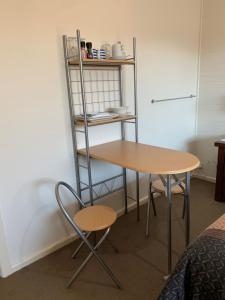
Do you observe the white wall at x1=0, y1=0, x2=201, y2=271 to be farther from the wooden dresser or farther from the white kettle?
the wooden dresser

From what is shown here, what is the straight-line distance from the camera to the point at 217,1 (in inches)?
121

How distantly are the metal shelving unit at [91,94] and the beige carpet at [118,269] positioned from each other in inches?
19.0

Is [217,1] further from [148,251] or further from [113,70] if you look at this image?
[148,251]

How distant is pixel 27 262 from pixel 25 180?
27.5 inches

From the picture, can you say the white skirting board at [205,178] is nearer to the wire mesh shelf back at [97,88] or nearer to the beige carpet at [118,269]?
the beige carpet at [118,269]

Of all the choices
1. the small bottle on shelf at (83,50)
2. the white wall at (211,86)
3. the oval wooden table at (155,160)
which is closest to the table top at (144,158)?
the oval wooden table at (155,160)

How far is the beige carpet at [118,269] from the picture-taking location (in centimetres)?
179

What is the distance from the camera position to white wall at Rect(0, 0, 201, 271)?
5.95 ft

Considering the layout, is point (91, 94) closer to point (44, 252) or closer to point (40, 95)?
point (40, 95)

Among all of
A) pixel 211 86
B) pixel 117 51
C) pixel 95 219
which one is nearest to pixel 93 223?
pixel 95 219

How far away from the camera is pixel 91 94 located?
2.33 m

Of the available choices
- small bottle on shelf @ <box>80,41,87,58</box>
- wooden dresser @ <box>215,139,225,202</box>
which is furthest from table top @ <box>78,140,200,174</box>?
wooden dresser @ <box>215,139,225,202</box>

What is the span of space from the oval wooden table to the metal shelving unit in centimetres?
22

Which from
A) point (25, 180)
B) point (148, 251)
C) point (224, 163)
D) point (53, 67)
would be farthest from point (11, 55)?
point (224, 163)
